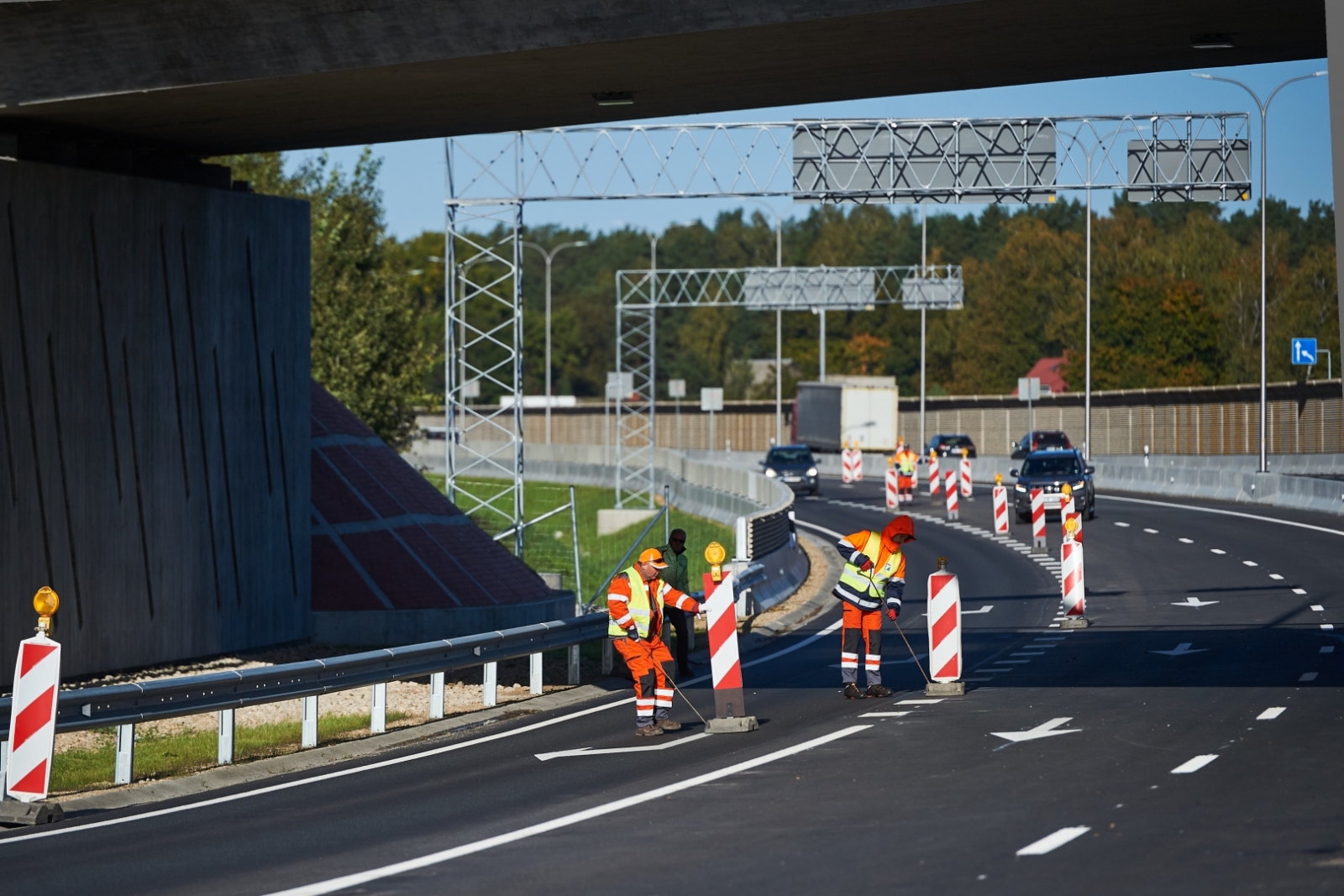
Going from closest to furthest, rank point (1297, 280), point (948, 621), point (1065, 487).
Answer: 1. point (948, 621)
2. point (1065, 487)
3. point (1297, 280)

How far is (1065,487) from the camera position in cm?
2789

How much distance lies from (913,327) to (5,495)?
12286 centimetres

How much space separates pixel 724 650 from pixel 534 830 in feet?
14.7

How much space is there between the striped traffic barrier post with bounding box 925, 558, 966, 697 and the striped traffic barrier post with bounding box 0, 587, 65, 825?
26.9 feet

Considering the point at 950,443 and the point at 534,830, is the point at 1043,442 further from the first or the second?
the point at 534,830

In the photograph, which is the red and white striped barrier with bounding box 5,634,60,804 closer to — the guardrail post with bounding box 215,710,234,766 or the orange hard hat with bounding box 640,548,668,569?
the guardrail post with bounding box 215,710,234,766

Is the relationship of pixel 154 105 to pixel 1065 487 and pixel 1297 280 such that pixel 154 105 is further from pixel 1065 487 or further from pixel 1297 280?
pixel 1297 280

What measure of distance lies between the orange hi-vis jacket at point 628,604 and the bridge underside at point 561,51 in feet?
14.8

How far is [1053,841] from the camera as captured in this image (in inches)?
385

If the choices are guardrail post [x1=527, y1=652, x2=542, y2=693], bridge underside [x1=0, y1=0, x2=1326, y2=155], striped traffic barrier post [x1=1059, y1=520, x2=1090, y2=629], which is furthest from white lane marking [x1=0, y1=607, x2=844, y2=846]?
striped traffic barrier post [x1=1059, y1=520, x2=1090, y2=629]

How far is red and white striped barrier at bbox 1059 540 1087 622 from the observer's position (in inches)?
957

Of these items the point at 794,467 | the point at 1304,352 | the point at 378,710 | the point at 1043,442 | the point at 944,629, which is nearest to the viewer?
the point at 378,710

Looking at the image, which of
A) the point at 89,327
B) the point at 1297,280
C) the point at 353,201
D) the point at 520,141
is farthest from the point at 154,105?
the point at 1297,280

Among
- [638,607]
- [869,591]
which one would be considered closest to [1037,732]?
[869,591]
